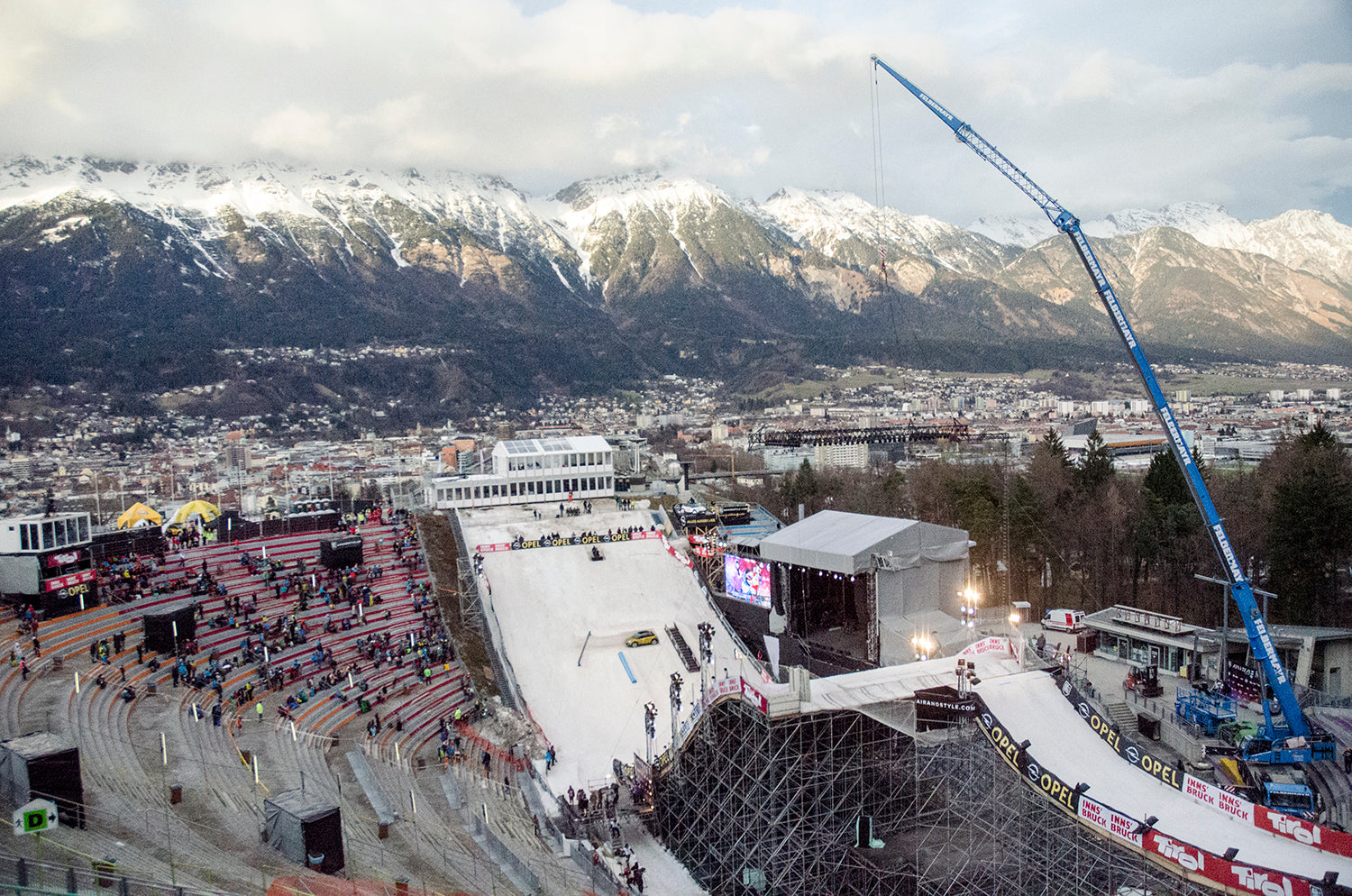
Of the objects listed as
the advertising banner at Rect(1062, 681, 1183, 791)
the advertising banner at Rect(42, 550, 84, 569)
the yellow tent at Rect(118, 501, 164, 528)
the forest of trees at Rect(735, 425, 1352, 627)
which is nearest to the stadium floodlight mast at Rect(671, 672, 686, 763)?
the advertising banner at Rect(1062, 681, 1183, 791)

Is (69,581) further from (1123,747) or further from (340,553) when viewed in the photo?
(1123,747)

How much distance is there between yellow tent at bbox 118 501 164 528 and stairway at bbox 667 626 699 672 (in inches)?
1179

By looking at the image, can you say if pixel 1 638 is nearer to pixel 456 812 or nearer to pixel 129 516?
pixel 456 812

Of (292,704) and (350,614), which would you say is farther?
(350,614)

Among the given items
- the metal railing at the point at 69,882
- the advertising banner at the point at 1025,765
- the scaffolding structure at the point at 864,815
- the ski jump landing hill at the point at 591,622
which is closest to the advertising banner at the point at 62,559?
the ski jump landing hill at the point at 591,622

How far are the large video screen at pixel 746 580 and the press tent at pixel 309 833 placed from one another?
23.1 metres

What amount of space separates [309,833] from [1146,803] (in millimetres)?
14988

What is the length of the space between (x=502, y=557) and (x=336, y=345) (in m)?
172

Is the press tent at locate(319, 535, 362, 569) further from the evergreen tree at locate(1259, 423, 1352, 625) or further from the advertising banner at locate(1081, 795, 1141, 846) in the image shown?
the evergreen tree at locate(1259, 423, 1352, 625)

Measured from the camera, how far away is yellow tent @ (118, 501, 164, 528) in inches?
1852

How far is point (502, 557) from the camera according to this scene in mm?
40344

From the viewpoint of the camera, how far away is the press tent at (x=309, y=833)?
48.4ft

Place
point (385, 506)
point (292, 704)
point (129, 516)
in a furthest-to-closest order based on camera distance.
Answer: point (385, 506)
point (129, 516)
point (292, 704)

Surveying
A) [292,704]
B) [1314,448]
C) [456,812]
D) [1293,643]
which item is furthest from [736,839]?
[1314,448]
